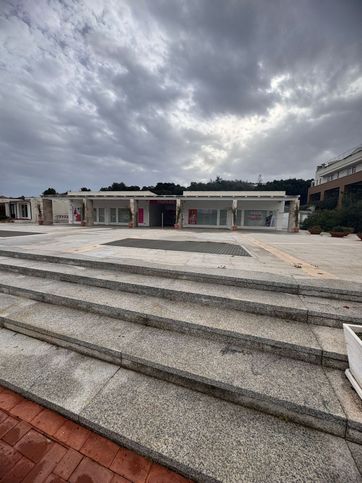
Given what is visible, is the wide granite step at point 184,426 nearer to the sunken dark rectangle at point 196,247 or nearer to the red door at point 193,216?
the sunken dark rectangle at point 196,247

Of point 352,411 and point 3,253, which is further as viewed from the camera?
point 3,253

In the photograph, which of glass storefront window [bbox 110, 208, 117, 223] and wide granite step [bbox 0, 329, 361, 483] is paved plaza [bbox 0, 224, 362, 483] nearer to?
wide granite step [bbox 0, 329, 361, 483]

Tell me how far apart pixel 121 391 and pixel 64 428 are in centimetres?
44

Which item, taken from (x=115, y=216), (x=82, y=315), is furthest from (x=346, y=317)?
(x=115, y=216)

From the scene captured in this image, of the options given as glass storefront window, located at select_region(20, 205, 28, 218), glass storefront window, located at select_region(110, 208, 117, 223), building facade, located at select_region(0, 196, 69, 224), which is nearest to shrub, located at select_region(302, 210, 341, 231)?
glass storefront window, located at select_region(110, 208, 117, 223)

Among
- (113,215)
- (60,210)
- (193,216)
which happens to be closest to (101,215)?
(113,215)

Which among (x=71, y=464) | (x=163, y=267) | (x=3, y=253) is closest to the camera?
(x=71, y=464)

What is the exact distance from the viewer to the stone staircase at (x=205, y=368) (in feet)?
4.33

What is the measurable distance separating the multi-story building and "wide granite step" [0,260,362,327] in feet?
83.5

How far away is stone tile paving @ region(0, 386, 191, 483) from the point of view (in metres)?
Answer: 1.26

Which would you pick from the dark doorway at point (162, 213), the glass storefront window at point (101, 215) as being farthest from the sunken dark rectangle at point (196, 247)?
the glass storefront window at point (101, 215)

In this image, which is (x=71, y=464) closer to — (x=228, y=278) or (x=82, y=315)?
(x=82, y=315)

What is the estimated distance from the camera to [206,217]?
63.2 feet

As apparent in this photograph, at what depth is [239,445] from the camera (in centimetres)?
133
